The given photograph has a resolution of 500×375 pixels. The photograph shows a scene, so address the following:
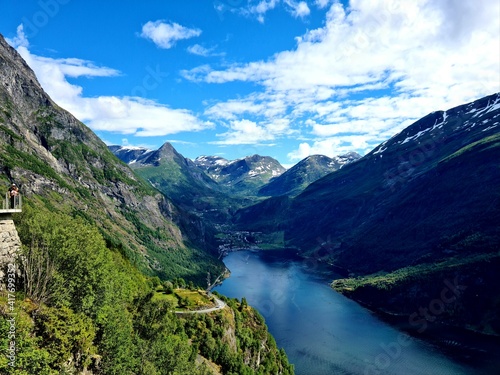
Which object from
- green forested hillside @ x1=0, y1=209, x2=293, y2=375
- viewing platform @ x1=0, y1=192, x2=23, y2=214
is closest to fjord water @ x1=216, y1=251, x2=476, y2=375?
green forested hillside @ x1=0, y1=209, x2=293, y2=375

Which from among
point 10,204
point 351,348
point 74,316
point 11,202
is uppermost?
point 11,202

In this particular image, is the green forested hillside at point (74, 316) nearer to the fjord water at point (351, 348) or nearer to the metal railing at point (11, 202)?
the metal railing at point (11, 202)

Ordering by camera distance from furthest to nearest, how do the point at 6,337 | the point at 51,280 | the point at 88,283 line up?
1. the point at 88,283
2. the point at 51,280
3. the point at 6,337

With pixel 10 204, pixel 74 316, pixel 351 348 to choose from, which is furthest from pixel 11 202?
pixel 351 348

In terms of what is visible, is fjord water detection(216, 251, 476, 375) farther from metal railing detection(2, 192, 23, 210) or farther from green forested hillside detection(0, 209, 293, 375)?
metal railing detection(2, 192, 23, 210)

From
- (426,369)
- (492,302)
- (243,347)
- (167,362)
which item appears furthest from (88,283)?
(492,302)

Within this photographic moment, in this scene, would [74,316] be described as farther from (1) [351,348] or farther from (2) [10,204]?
(1) [351,348]

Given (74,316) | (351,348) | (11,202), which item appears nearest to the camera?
(74,316)

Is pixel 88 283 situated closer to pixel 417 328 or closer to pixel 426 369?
pixel 426 369

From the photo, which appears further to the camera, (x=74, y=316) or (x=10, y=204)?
(x=10, y=204)

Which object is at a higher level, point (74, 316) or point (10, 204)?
point (10, 204)

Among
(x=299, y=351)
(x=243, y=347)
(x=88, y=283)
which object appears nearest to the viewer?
(x=88, y=283)
